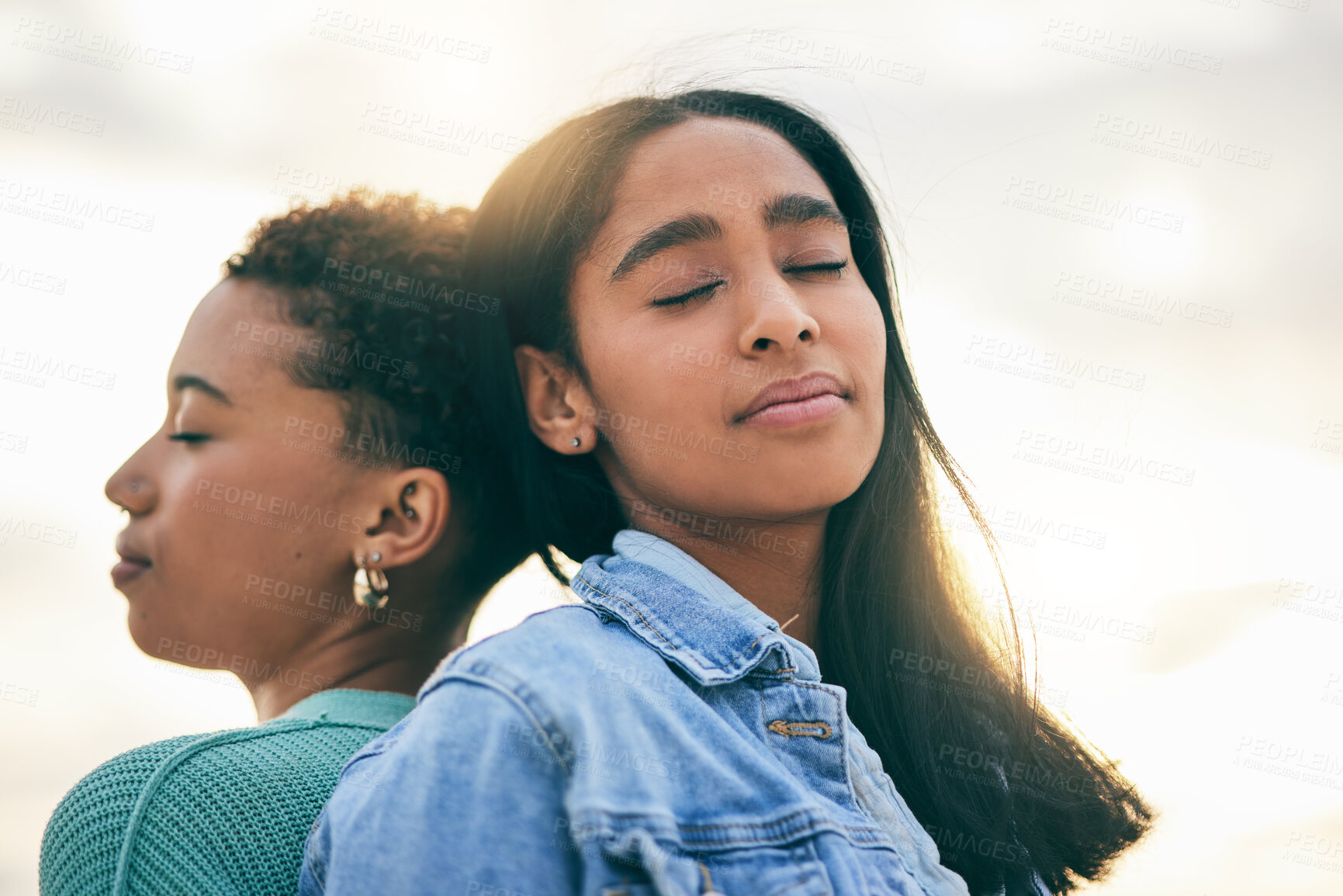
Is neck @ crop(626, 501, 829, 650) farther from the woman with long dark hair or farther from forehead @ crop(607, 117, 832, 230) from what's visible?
forehead @ crop(607, 117, 832, 230)

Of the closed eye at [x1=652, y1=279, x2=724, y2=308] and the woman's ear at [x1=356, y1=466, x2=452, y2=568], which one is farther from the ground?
the closed eye at [x1=652, y1=279, x2=724, y2=308]

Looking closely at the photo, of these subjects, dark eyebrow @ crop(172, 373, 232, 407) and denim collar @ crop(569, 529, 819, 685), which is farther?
dark eyebrow @ crop(172, 373, 232, 407)

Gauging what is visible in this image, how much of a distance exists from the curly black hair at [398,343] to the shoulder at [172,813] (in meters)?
0.73

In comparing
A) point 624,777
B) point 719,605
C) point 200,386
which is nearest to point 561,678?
point 624,777

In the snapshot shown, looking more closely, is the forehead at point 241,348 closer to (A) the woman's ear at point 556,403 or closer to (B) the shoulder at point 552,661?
(A) the woman's ear at point 556,403

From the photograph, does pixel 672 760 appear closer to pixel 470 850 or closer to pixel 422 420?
pixel 470 850

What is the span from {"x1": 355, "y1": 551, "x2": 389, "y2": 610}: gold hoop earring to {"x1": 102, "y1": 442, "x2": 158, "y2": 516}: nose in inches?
19.6

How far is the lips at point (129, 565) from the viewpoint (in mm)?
2301

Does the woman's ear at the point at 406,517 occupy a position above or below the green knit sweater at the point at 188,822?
above

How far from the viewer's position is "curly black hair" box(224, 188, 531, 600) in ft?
7.74

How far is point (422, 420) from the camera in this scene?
7.90 ft

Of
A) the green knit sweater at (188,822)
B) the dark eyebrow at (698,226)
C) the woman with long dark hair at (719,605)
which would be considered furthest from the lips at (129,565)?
the dark eyebrow at (698,226)

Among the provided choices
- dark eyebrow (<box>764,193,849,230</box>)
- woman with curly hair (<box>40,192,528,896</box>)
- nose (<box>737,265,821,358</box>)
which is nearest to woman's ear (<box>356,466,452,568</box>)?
woman with curly hair (<box>40,192,528,896</box>)

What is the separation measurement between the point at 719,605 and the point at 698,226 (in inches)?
30.3
